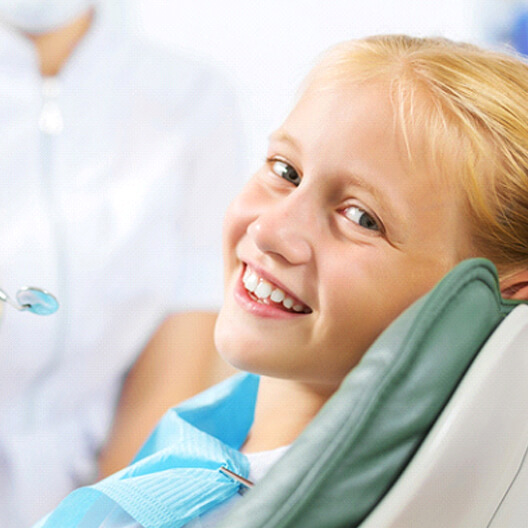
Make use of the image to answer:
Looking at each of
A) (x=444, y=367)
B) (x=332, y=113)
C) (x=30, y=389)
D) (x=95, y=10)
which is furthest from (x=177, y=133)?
(x=444, y=367)

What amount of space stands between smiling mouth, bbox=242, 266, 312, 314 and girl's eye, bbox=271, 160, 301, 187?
0.08 m

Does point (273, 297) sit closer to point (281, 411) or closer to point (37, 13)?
point (281, 411)

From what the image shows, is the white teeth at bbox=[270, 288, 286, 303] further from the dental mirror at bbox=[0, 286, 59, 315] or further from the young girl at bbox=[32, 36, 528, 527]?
the dental mirror at bbox=[0, 286, 59, 315]

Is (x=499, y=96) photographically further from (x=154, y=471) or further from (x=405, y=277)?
(x=154, y=471)

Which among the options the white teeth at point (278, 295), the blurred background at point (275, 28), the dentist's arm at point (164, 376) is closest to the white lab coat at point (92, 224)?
the dentist's arm at point (164, 376)

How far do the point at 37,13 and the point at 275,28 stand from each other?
0.61m

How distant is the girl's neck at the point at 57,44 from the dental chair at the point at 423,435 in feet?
2.98

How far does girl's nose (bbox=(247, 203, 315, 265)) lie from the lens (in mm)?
553

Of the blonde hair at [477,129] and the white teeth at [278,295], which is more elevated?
the blonde hair at [477,129]

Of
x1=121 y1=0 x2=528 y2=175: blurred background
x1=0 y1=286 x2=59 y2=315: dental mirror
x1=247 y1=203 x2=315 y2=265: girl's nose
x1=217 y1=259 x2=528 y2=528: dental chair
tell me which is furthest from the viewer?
x1=121 y1=0 x2=528 y2=175: blurred background

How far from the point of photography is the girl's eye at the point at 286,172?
24.2 inches

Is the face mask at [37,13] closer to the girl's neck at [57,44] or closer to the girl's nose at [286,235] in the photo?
the girl's neck at [57,44]

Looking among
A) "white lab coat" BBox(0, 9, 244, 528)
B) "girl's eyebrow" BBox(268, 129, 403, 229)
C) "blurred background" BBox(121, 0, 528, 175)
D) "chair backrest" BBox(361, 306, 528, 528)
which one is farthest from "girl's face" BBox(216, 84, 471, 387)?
"blurred background" BBox(121, 0, 528, 175)

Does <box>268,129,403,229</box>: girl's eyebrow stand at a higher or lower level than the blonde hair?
lower
